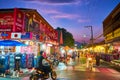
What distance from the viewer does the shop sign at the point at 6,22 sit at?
913 inches

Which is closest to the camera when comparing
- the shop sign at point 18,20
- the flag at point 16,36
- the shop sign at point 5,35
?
the flag at point 16,36

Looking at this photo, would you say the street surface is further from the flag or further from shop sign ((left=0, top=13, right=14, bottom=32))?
shop sign ((left=0, top=13, right=14, bottom=32))

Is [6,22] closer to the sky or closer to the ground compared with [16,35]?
closer to the sky

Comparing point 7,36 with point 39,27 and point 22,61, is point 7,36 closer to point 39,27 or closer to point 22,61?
point 22,61

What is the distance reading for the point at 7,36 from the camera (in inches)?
874

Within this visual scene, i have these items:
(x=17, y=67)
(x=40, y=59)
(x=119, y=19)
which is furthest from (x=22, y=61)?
(x=119, y=19)

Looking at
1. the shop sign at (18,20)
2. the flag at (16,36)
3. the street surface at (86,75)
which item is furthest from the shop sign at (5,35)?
the street surface at (86,75)

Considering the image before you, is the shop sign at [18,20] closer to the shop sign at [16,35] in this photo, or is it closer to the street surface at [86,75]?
the shop sign at [16,35]

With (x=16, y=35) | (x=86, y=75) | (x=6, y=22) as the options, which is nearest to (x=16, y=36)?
(x=16, y=35)

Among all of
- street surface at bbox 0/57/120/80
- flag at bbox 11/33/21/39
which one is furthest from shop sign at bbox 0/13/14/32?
street surface at bbox 0/57/120/80

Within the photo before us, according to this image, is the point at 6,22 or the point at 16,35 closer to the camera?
the point at 16,35

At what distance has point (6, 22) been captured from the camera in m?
23.6

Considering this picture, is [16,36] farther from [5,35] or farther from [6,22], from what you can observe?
[6,22]

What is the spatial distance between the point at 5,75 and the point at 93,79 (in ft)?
→ 20.6
